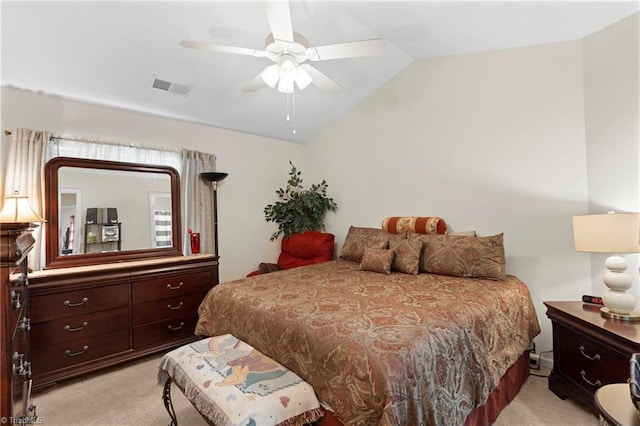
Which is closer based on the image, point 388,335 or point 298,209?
point 388,335

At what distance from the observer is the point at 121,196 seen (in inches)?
121

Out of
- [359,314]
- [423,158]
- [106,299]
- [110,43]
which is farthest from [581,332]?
[110,43]

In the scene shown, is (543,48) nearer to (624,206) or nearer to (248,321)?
(624,206)

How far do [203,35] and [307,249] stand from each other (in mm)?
2601

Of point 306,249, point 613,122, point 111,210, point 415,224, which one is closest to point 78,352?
point 111,210

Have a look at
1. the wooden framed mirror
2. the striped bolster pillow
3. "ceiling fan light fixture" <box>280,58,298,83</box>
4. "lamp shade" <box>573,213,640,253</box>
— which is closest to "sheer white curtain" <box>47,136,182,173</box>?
the wooden framed mirror

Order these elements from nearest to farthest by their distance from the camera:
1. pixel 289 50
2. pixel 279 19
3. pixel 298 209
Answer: pixel 279 19 → pixel 289 50 → pixel 298 209

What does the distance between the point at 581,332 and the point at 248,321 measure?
2165 mm

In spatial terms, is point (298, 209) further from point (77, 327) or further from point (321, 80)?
point (77, 327)

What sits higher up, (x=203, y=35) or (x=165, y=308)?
(x=203, y=35)

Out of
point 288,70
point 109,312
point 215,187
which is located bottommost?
point 109,312

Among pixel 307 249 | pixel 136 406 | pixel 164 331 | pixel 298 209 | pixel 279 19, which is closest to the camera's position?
pixel 279 19

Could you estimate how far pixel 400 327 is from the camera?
146cm

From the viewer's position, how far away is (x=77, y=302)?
2418mm
